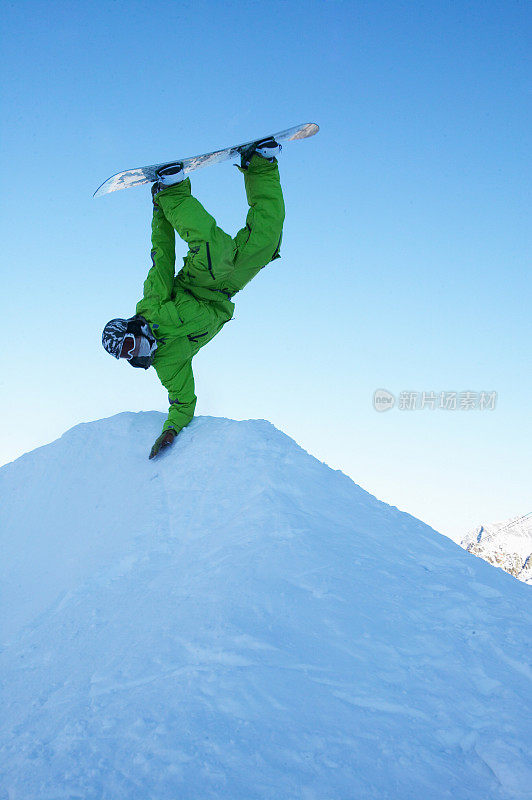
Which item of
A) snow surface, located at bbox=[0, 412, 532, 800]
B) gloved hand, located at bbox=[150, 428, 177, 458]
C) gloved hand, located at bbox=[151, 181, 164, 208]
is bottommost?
snow surface, located at bbox=[0, 412, 532, 800]

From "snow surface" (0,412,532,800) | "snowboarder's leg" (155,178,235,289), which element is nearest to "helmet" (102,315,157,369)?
"snowboarder's leg" (155,178,235,289)

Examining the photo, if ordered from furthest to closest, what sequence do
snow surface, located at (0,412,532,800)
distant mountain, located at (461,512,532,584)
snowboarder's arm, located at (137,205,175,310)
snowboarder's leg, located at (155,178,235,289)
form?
distant mountain, located at (461,512,532,584)
snowboarder's arm, located at (137,205,175,310)
snowboarder's leg, located at (155,178,235,289)
snow surface, located at (0,412,532,800)

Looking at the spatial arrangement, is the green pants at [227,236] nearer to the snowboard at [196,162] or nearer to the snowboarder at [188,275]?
the snowboarder at [188,275]

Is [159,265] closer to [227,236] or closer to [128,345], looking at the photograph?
[227,236]

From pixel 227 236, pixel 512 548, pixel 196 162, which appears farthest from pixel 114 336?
pixel 512 548

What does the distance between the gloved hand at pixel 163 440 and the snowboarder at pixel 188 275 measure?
0.04ft

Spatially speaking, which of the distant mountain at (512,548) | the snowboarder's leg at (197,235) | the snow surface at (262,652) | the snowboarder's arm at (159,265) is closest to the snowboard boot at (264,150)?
the snowboarder's leg at (197,235)

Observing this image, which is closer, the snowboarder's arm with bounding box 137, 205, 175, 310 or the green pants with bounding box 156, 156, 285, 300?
the green pants with bounding box 156, 156, 285, 300

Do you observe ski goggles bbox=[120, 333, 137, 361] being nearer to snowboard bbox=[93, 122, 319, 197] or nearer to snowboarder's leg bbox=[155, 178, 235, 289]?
snowboarder's leg bbox=[155, 178, 235, 289]

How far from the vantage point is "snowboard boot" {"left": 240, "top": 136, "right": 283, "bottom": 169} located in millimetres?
5711

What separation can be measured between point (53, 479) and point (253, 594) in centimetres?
366

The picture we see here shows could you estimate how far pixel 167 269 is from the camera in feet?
19.0

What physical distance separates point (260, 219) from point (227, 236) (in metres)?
0.50

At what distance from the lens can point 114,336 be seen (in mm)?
5035
